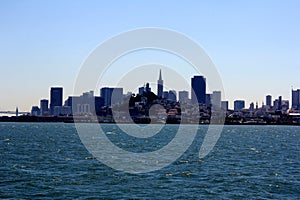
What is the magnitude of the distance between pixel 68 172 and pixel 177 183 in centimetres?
1153

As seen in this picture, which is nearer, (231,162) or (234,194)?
(234,194)

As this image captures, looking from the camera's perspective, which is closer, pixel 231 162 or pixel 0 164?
pixel 0 164

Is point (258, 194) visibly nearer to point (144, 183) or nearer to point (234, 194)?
point (234, 194)

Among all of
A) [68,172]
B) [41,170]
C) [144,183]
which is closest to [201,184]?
[144,183]

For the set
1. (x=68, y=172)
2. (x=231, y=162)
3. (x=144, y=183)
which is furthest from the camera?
(x=231, y=162)

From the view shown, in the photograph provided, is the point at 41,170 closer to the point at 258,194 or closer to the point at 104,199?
the point at 104,199

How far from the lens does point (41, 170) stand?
162 feet

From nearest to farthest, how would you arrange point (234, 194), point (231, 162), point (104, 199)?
point (104, 199) → point (234, 194) → point (231, 162)

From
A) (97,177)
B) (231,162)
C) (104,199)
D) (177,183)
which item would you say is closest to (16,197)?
(104,199)

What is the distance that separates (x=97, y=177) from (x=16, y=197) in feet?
36.2

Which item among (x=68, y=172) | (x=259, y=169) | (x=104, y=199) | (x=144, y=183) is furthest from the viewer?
(x=259, y=169)

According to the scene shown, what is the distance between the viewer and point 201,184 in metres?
42.6

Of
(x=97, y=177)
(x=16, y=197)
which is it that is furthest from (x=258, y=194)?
(x=16, y=197)

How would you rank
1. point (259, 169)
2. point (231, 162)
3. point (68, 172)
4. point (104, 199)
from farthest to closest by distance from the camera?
point (231, 162)
point (259, 169)
point (68, 172)
point (104, 199)
